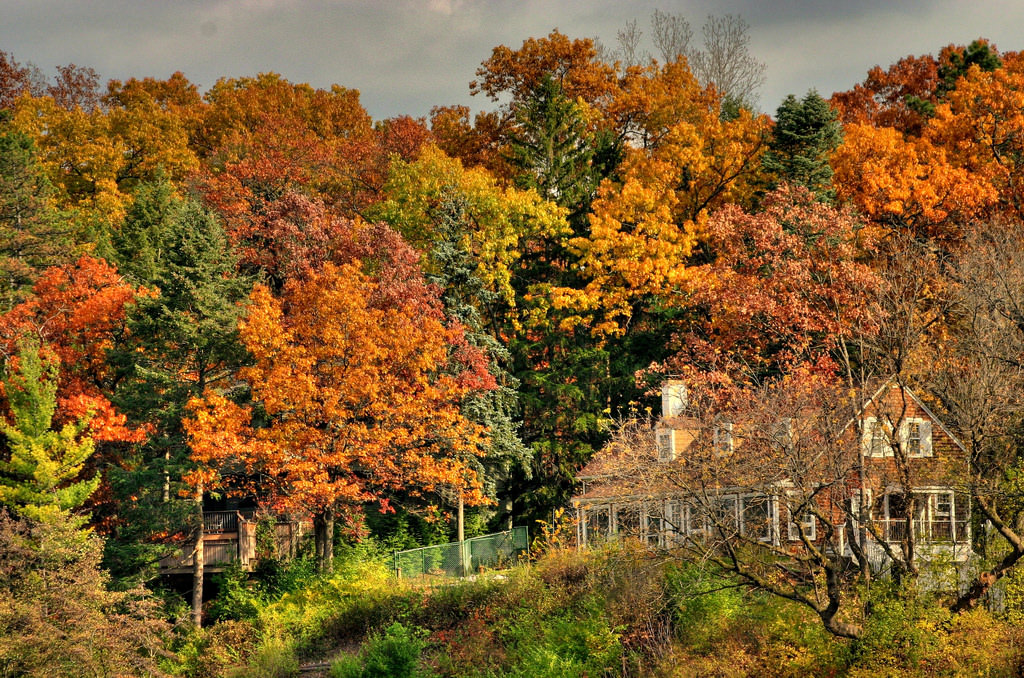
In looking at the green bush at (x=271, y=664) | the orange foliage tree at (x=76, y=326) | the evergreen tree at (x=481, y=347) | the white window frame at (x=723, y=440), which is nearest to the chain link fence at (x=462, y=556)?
the evergreen tree at (x=481, y=347)

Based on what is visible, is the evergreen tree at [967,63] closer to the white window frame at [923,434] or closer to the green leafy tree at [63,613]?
the white window frame at [923,434]

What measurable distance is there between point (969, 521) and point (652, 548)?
7.65 meters

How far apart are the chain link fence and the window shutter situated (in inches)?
530

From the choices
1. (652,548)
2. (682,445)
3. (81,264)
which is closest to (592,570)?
(652,548)

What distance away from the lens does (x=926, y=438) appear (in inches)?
1257

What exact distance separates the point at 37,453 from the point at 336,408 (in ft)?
30.1

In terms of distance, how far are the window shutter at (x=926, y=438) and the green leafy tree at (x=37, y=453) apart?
25.0 m

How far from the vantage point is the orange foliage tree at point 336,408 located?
3588cm

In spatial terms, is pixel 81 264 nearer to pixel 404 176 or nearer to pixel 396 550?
pixel 404 176

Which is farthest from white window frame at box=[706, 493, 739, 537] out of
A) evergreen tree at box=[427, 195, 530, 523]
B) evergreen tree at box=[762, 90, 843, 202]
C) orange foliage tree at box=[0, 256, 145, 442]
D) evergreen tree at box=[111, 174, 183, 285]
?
evergreen tree at box=[111, 174, 183, 285]

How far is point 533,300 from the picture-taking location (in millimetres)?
44875

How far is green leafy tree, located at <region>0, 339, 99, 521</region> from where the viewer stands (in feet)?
114

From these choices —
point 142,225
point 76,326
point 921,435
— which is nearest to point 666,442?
point 921,435

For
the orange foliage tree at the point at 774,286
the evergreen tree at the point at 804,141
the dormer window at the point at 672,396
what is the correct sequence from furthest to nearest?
the evergreen tree at the point at 804,141 → the dormer window at the point at 672,396 → the orange foliage tree at the point at 774,286
